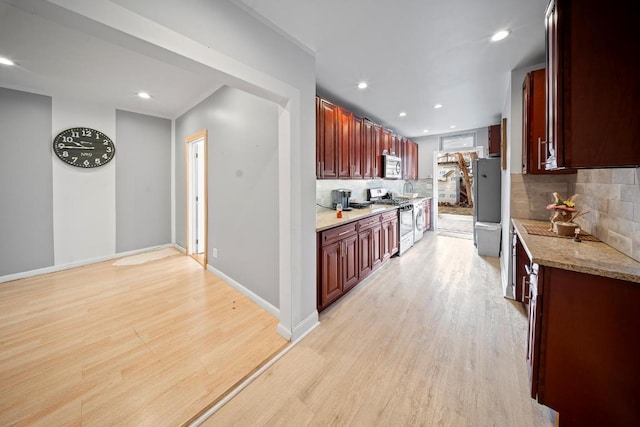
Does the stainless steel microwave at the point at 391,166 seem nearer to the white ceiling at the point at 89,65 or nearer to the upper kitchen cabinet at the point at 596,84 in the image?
the white ceiling at the point at 89,65

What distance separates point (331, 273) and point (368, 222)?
1.01 m

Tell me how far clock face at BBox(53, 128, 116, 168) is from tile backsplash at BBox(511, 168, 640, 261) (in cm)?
587

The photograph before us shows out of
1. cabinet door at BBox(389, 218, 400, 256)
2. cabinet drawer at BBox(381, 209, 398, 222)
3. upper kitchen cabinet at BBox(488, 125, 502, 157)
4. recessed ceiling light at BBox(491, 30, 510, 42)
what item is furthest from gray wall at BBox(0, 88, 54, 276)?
upper kitchen cabinet at BBox(488, 125, 502, 157)

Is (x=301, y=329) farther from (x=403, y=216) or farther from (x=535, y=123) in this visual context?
(x=403, y=216)

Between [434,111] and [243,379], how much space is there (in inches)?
184

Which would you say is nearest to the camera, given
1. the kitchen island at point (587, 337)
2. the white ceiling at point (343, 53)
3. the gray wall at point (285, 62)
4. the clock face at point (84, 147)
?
the kitchen island at point (587, 337)

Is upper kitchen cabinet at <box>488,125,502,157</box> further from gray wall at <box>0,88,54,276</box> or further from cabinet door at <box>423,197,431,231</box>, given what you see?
gray wall at <box>0,88,54,276</box>

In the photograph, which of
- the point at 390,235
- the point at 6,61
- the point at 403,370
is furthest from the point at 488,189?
the point at 6,61

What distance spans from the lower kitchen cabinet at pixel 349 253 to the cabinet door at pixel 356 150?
78cm

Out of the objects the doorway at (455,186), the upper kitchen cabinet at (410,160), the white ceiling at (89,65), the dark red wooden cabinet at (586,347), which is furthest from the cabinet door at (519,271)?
the doorway at (455,186)

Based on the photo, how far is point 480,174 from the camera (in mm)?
4352

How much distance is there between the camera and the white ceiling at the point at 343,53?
162cm

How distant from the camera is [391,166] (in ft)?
15.6

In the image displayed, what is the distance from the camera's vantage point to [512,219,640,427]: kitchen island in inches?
42.9
